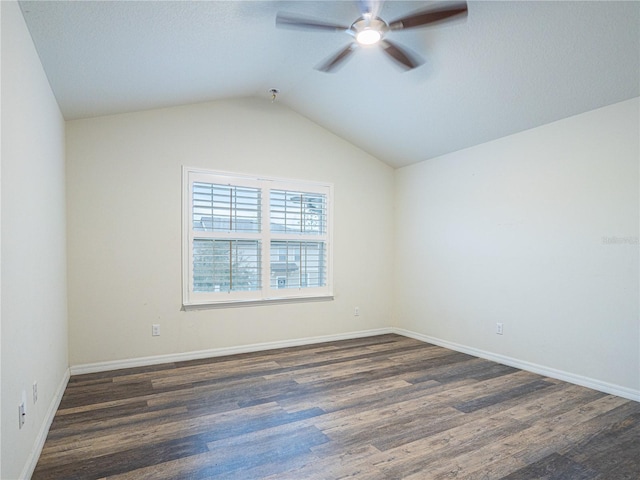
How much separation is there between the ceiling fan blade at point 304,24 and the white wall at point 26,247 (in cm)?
134

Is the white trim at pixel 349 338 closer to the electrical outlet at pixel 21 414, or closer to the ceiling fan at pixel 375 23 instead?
the electrical outlet at pixel 21 414

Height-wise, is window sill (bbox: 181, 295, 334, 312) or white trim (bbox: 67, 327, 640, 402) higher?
window sill (bbox: 181, 295, 334, 312)

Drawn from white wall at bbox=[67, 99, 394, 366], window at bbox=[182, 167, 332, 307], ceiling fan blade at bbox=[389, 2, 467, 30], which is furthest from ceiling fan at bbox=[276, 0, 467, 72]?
window at bbox=[182, 167, 332, 307]

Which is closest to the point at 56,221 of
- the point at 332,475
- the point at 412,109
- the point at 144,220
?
the point at 144,220

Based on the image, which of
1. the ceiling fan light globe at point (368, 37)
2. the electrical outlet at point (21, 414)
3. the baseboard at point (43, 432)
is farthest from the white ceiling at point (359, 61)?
the baseboard at point (43, 432)

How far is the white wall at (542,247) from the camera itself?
309 cm

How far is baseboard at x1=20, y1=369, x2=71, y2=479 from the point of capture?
1947 millimetres

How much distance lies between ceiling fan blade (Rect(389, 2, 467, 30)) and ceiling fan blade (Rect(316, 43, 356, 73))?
0.32m

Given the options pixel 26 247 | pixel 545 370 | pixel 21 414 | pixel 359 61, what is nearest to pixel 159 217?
pixel 26 247

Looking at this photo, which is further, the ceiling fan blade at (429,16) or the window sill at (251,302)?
the window sill at (251,302)

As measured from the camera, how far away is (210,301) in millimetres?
4172

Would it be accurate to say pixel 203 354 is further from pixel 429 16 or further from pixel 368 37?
pixel 429 16

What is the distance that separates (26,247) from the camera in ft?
6.68

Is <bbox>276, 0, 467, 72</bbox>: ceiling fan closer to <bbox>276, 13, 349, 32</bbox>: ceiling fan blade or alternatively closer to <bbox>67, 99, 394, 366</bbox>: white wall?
<bbox>276, 13, 349, 32</bbox>: ceiling fan blade
